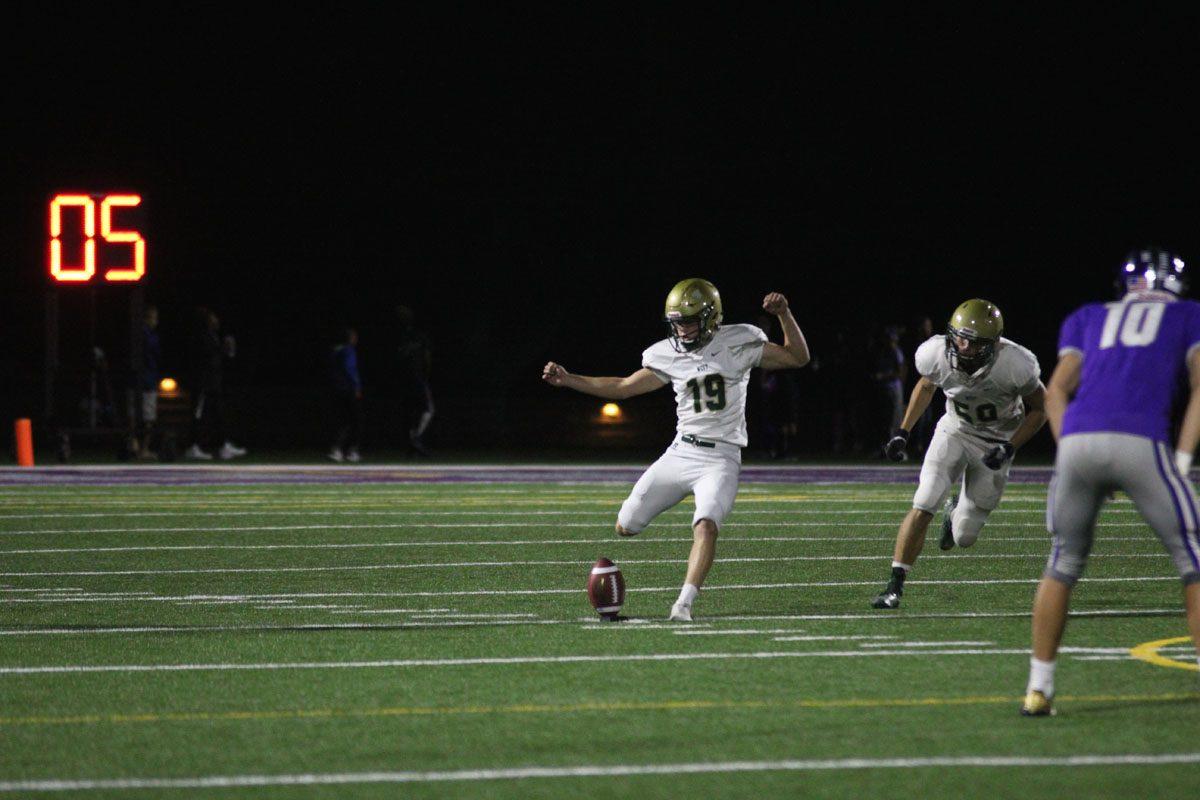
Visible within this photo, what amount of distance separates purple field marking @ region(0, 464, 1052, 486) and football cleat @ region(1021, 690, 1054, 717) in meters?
15.3

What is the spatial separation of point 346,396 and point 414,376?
1.02 m

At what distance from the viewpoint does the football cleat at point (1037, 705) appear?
7.14 m

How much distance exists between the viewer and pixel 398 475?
23.7 metres

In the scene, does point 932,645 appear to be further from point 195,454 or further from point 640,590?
point 195,454

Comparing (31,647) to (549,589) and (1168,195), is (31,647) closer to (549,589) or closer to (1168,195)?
(549,589)

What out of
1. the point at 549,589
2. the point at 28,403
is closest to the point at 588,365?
the point at 28,403

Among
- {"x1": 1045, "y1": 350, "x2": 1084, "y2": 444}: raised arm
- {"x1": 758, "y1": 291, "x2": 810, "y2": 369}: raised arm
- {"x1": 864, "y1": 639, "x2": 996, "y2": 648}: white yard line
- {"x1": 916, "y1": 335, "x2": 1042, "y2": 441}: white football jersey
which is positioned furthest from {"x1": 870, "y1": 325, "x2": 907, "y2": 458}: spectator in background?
{"x1": 1045, "y1": 350, "x2": 1084, "y2": 444}: raised arm

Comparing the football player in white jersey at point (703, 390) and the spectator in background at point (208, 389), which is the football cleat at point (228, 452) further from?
the football player in white jersey at point (703, 390)

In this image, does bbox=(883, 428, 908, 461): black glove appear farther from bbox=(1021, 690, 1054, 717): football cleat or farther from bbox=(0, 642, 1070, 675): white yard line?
bbox=(1021, 690, 1054, 717): football cleat

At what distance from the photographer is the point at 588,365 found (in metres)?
35.6

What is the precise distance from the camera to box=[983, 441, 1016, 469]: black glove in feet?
36.8

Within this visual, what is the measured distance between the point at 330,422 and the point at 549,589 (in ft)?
67.1

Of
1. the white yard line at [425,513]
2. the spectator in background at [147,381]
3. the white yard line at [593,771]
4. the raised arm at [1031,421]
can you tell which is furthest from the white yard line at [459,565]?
the spectator in background at [147,381]

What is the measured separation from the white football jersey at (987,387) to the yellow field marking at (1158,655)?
7.74ft
